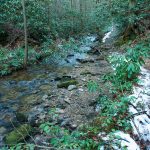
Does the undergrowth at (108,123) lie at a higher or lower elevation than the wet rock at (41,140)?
higher

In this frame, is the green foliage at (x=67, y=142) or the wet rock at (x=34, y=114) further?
the wet rock at (x=34, y=114)

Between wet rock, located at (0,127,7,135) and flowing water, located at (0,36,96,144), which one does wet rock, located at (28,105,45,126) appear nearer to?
flowing water, located at (0,36,96,144)

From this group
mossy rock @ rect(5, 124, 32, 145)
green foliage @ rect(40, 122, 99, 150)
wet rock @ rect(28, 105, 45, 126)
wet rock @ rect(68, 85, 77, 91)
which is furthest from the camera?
wet rock @ rect(68, 85, 77, 91)

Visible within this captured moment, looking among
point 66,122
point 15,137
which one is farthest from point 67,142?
point 66,122

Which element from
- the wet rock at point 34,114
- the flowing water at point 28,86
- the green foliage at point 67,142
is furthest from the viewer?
the flowing water at point 28,86

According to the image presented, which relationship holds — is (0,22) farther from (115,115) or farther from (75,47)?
→ (115,115)

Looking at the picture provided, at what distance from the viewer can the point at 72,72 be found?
35.1 ft

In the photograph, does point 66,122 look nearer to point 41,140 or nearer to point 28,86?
point 41,140

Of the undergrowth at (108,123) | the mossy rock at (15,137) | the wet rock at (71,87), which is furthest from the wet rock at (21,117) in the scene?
the wet rock at (71,87)

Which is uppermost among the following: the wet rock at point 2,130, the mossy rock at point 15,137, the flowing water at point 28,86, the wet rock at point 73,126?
the wet rock at point 73,126

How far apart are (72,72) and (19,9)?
686cm

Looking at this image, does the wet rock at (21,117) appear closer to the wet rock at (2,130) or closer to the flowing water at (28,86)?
the flowing water at (28,86)

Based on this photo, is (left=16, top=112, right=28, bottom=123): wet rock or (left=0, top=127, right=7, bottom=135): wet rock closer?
(left=0, top=127, right=7, bottom=135): wet rock

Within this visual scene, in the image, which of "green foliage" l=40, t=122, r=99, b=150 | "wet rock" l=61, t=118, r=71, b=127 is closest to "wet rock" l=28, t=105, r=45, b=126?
"wet rock" l=61, t=118, r=71, b=127
